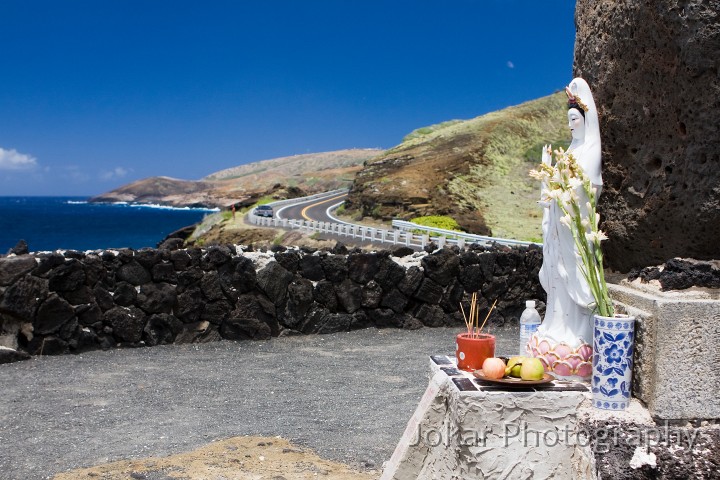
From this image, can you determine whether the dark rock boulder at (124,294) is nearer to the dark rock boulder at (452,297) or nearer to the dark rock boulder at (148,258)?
the dark rock boulder at (148,258)

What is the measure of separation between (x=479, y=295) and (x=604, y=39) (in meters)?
7.86

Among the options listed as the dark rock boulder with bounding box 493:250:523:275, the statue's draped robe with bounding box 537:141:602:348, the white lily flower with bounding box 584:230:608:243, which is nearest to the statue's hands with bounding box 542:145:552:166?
the statue's draped robe with bounding box 537:141:602:348

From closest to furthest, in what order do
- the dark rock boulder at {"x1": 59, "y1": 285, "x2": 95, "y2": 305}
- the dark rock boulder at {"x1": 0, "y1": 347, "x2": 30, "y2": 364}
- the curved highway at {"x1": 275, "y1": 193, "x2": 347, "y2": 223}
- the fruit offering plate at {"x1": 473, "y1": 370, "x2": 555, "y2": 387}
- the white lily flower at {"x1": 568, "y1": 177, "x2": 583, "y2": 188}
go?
the fruit offering plate at {"x1": 473, "y1": 370, "x2": 555, "y2": 387} → the white lily flower at {"x1": 568, "y1": 177, "x2": 583, "y2": 188} → the dark rock boulder at {"x1": 0, "y1": 347, "x2": 30, "y2": 364} → the dark rock boulder at {"x1": 59, "y1": 285, "x2": 95, "y2": 305} → the curved highway at {"x1": 275, "y1": 193, "x2": 347, "y2": 223}

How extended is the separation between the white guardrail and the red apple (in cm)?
1276

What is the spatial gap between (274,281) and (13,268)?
11.6 ft

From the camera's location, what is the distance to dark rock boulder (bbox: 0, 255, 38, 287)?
9.41 meters

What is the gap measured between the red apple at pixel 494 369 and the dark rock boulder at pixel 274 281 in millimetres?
6768

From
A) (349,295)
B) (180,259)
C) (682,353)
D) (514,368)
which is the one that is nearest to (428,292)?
(349,295)

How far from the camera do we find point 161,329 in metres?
10.3

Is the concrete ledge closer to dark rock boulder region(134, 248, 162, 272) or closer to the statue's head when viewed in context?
the statue's head

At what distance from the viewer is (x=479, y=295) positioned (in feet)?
39.7

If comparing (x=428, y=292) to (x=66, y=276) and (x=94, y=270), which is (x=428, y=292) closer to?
(x=94, y=270)

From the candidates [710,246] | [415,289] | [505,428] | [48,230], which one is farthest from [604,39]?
[48,230]

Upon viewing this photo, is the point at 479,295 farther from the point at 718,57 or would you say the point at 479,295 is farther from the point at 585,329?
the point at 718,57
